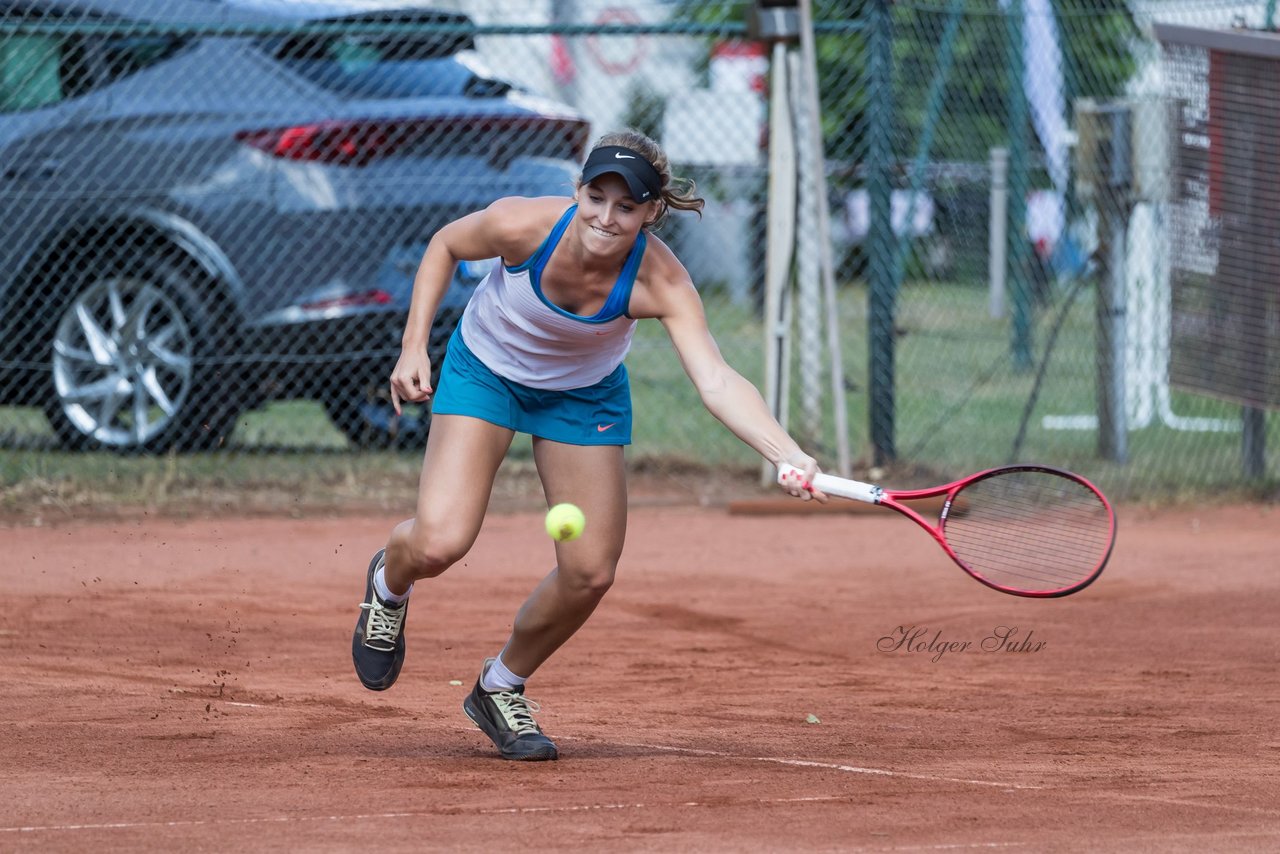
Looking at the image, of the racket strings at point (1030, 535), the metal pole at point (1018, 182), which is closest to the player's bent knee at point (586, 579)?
the racket strings at point (1030, 535)

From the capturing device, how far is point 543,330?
15.5 ft

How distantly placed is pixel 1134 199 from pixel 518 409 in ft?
19.1

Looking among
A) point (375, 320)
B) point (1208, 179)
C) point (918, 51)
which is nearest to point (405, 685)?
point (375, 320)

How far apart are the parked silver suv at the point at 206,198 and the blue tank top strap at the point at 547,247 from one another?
401cm

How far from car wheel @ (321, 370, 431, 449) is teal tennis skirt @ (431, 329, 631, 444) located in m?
4.38

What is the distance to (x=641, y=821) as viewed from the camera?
4.04m

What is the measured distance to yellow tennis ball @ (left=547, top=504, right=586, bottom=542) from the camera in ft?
14.7

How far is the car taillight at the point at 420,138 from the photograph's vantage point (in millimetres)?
8664

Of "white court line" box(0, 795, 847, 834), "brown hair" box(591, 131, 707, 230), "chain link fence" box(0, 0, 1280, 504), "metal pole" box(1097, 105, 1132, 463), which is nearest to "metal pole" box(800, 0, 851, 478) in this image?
"chain link fence" box(0, 0, 1280, 504)

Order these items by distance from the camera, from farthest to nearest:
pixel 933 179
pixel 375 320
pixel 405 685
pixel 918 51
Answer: pixel 918 51
pixel 933 179
pixel 375 320
pixel 405 685

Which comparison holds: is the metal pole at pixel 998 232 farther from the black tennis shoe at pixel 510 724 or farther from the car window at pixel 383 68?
the black tennis shoe at pixel 510 724

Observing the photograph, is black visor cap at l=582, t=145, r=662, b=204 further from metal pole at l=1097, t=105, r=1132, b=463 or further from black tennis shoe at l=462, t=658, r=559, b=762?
metal pole at l=1097, t=105, r=1132, b=463

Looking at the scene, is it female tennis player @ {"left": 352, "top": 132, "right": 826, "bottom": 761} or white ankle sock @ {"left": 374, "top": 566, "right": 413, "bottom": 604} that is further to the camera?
white ankle sock @ {"left": 374, "top": 566, "right": 413, "bottom": 604}

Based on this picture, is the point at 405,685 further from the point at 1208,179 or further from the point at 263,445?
the point at 1208,179
